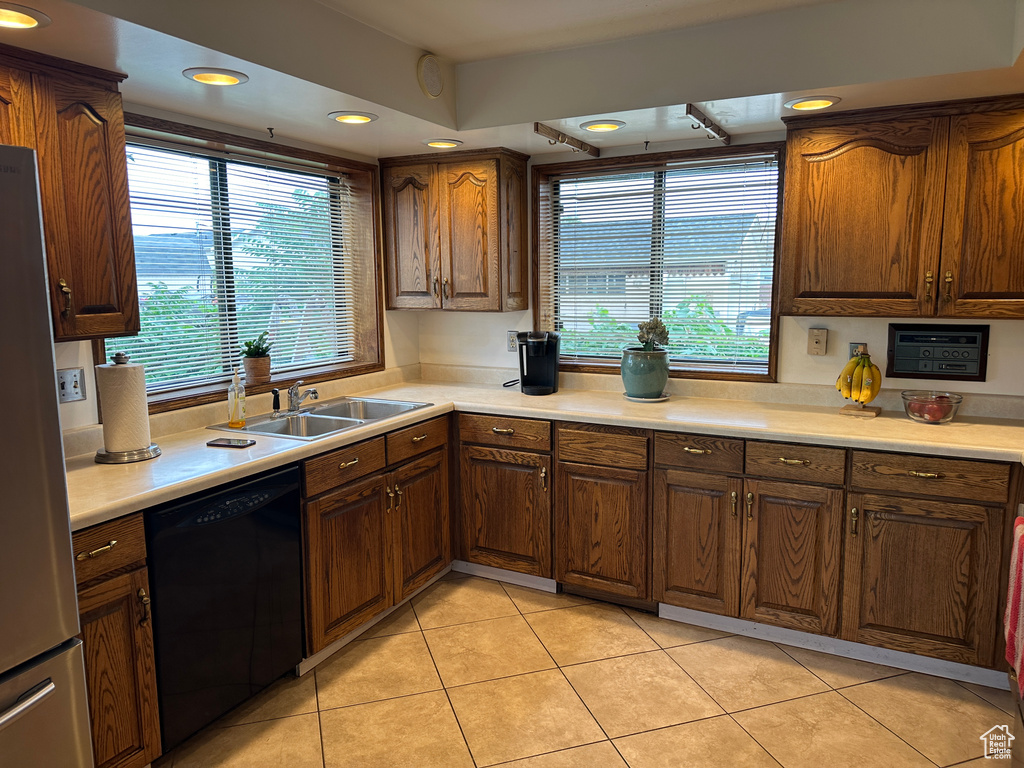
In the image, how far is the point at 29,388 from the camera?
1.42 meters

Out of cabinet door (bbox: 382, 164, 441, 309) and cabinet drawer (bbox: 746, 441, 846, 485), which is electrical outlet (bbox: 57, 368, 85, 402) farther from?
cabinet drawer (bbox: 746, 441, 846, 485)

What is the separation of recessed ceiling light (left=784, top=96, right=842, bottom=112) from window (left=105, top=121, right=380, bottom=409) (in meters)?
2.15

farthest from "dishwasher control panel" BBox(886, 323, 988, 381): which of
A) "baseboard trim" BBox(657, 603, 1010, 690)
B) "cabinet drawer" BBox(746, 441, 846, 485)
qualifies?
"baseboard trim" BBox(657, 603, 1010, 690)

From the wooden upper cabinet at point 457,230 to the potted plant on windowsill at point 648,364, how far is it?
0.74 m

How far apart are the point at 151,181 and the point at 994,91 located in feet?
10.3

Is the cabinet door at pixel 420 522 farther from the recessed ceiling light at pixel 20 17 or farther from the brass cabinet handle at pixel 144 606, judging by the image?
the recessed ceiling light at pixel 20 17

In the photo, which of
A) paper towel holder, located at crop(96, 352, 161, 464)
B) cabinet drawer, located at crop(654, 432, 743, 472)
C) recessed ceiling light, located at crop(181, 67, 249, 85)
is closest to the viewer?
recessed ceiling light, located at crop(181, 67, 249, 85)

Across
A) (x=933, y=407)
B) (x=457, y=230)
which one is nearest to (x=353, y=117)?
(x=457, y=230)

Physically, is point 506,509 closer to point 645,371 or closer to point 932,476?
point 645,371

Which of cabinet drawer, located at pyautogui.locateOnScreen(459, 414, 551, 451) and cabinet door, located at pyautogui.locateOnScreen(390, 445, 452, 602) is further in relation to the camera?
cabinet drawer, located at pyautogui.locateOnScreen(459, 414, 551, 451)

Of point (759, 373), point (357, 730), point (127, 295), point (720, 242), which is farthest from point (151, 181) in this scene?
point (759, 373)

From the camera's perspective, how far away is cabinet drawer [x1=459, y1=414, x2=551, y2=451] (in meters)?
3.23

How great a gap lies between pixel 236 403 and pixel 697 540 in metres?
2.01

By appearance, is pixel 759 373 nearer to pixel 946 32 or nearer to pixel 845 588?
pixel 845 588
